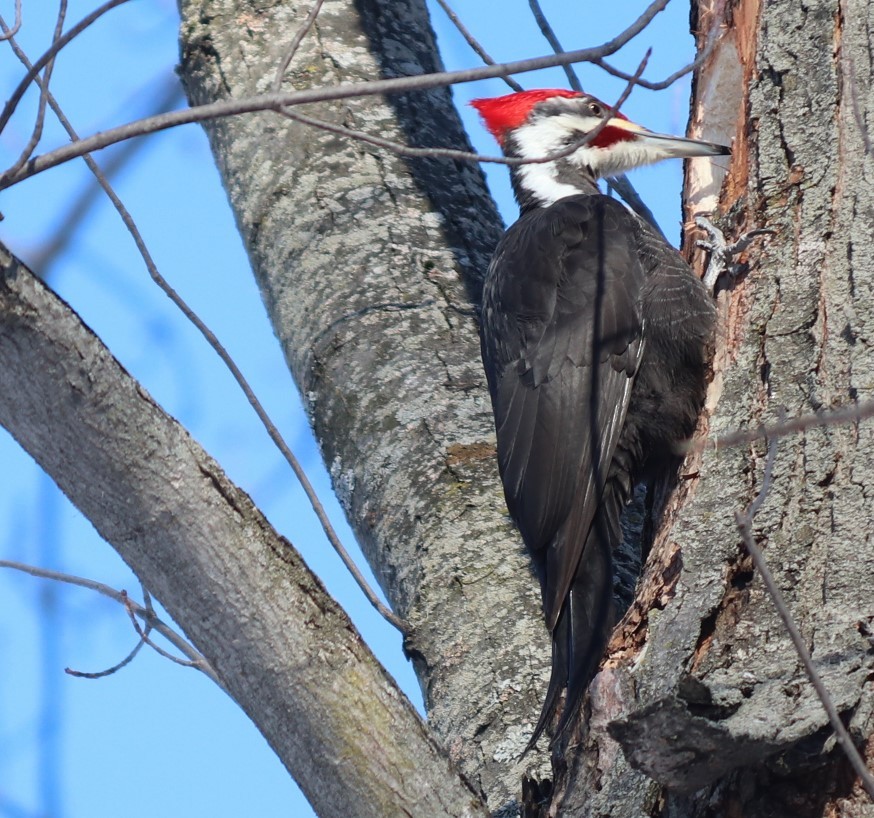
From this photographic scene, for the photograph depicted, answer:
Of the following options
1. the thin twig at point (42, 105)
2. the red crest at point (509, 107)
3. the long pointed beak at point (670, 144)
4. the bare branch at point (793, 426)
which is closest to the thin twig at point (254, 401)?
the thin twig at point (42, 105)

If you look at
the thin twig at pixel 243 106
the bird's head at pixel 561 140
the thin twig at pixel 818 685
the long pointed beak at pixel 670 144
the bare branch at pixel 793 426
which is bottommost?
the thin twig at pixel 818 685

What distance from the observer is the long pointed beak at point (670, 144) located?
9.48 feet

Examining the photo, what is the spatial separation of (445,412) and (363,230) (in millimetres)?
640

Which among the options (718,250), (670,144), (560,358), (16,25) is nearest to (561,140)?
(670,144)

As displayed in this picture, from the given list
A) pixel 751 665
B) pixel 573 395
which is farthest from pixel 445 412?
pixel 751 665

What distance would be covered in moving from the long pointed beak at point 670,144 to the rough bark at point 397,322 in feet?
1.61

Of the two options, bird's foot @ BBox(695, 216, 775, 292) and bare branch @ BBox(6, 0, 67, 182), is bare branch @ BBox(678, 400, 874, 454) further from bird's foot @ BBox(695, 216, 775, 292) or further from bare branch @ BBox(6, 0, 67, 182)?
bare branch @ BBox(6, 0, 67, 182)

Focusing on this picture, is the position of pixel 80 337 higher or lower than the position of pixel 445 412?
lower

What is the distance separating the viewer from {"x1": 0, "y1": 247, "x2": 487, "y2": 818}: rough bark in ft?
5.07

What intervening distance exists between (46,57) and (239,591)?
76cm

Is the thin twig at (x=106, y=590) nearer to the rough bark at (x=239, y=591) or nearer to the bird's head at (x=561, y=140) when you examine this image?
the rough bark at (x=239, y=591)

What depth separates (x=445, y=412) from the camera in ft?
8.85

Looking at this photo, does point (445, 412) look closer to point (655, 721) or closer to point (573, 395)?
point (573, 395)

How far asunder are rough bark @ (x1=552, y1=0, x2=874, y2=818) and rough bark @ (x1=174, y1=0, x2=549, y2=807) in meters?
0.43
